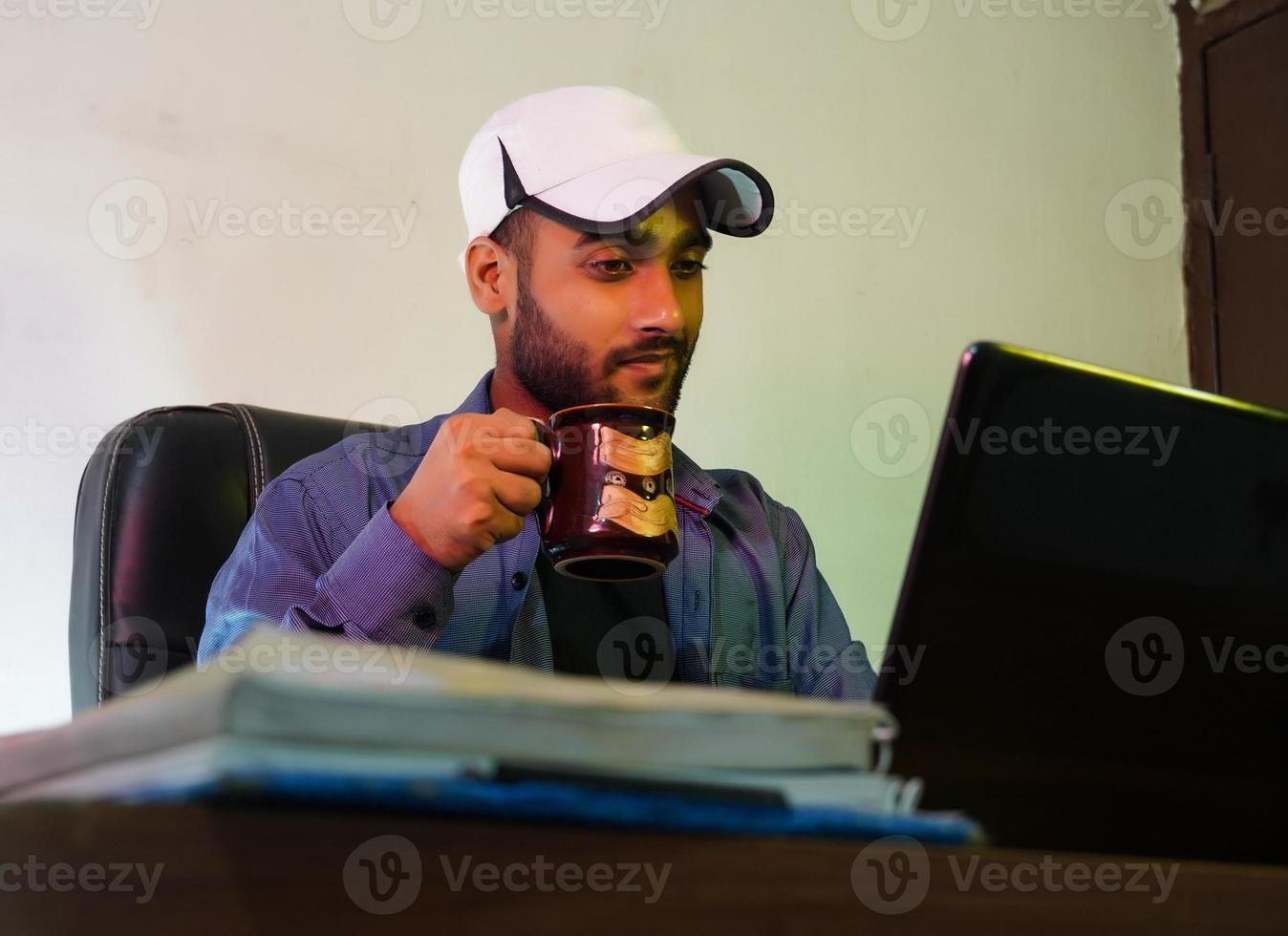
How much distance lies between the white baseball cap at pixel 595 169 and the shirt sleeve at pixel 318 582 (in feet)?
1.32

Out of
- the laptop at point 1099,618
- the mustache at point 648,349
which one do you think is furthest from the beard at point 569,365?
the laptop at point 1099,618

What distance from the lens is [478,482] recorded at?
2.99ft

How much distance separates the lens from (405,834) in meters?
0.28

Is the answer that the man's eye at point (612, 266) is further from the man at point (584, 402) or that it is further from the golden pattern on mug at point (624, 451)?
the golden pattern on mug at point (624, 451)

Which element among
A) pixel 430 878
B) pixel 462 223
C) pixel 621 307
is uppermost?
pixel 462 223

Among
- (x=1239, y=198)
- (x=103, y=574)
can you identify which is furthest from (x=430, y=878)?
(x=1239, y=198)

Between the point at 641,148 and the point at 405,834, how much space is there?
1.17 m

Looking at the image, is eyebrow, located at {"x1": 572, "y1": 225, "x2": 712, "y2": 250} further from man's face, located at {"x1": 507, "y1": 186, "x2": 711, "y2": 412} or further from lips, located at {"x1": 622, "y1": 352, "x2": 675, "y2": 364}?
lips, located at {"x1": 622, "y1": 352, "x2": 675, "y2": 364}

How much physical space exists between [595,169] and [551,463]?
561mm

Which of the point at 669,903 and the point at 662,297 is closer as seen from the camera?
the point at 669,903

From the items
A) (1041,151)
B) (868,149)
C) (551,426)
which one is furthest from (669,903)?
(1041,151)

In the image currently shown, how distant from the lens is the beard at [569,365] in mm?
1380

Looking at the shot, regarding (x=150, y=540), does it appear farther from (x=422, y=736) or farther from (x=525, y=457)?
(x=422, y=736)

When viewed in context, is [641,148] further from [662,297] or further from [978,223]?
[978,223]
